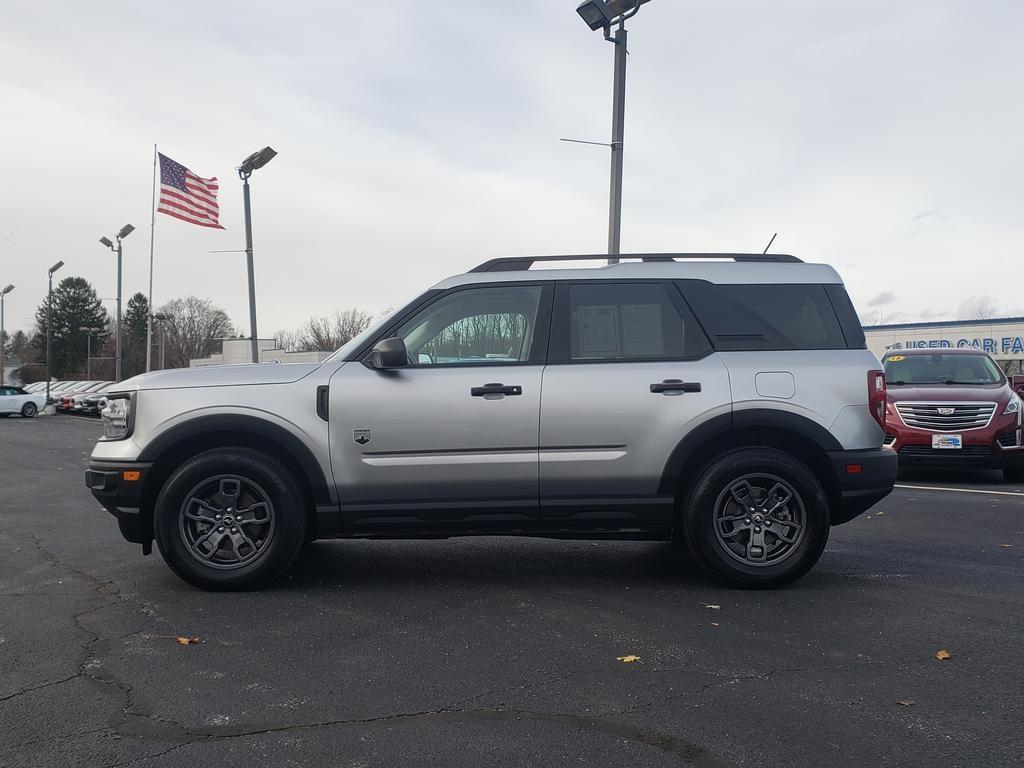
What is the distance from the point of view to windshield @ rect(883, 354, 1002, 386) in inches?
495

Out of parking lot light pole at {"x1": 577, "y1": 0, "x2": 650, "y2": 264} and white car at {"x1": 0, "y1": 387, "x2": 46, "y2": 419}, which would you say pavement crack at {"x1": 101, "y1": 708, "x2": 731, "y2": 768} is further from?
white car at {"x1": 0, "y1": 387, "x2": 46, "y2": 419}

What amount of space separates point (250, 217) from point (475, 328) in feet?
61.3

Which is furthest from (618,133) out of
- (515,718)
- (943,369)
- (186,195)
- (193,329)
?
(193,329)

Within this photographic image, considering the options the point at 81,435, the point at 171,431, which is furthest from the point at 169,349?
the point at 171,431

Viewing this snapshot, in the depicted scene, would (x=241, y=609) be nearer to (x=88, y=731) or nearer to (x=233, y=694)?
(x=233, y=694)

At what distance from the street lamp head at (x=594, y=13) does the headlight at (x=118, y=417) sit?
881 cm

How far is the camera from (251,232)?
2298cm

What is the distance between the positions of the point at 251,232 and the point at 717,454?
19448 millimetres

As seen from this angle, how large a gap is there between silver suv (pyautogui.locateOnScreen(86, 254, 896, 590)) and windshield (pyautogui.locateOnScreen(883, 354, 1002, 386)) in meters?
7.83

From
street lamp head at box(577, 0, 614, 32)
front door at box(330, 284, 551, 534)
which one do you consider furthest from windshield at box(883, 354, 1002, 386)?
front door at box(330, 284, 551, 534)

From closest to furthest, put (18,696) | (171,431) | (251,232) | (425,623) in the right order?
(18,696) → (425,623) → (171,431) → (251,232)

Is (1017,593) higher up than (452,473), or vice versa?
(452,473)

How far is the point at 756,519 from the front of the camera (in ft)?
18.2

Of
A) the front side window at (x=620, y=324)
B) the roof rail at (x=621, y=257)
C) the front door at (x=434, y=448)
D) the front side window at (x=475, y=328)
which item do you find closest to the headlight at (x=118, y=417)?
the front door at (x=434, y=448)
